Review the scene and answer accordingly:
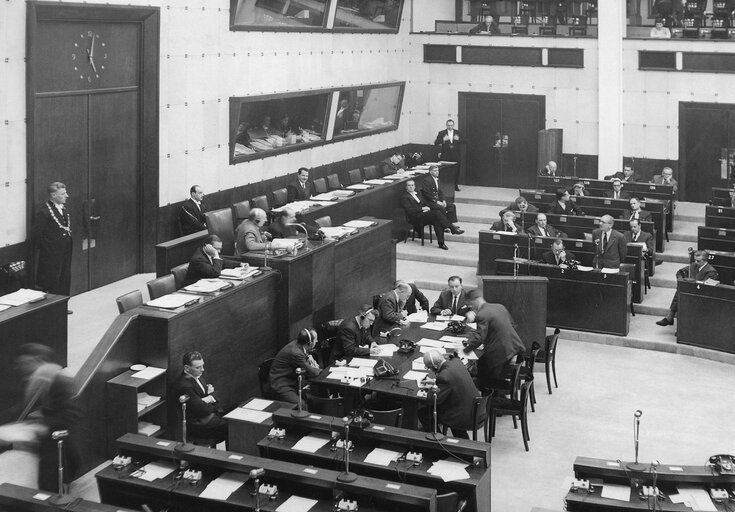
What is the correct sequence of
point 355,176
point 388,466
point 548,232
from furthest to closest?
1. point 355,176
2. point 548,232
3. point 388,466

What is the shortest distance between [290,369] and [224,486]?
2556 millimetres

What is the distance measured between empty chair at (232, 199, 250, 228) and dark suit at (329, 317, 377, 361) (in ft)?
13.7

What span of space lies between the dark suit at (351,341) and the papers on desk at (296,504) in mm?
3242

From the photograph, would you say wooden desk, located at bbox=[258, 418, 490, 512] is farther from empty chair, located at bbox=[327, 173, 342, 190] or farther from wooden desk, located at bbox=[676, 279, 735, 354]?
empty chair, located at bbox=[327, 173, 342, 190]

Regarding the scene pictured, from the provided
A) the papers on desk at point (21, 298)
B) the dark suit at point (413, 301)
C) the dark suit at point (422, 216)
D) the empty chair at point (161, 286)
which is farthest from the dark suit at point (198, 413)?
the dark suit at point (422, 216)

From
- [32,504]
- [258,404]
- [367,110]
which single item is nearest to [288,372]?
[258,404]

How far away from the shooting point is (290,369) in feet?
32.7

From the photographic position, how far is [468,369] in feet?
34.1

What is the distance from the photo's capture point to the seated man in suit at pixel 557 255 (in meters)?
13.7

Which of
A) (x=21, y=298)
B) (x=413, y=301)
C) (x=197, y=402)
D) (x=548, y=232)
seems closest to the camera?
(x=197, y=402)

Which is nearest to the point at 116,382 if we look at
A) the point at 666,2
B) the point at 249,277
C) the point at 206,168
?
the point at 249,277

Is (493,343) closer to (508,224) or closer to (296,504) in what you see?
(296,504)

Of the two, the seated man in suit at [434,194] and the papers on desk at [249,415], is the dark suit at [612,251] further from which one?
the papers on desk at [249,415]

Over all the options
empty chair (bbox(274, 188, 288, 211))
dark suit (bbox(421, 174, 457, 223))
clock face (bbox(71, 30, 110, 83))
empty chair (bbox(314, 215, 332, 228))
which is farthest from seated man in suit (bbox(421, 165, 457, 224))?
clock face (bbox(71, 30, 110, 83))
